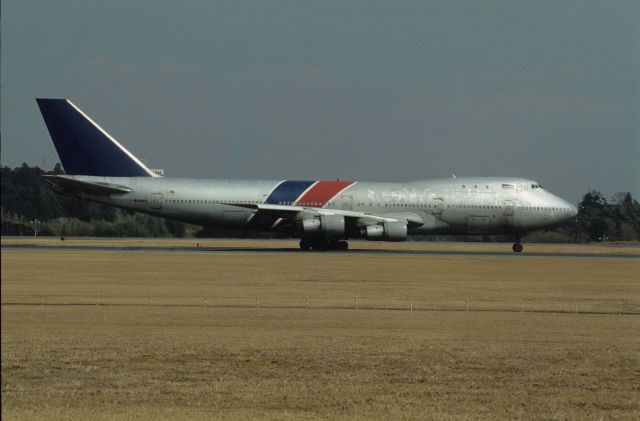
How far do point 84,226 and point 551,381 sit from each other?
55.8 metres

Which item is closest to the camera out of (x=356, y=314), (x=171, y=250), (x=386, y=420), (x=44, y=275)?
(x=386, y=420)

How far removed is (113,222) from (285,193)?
17.2 metres

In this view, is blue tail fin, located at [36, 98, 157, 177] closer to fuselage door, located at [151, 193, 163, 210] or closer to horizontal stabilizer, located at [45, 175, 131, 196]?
horizontal stabilizer, located at [45, 175, 131, 196]

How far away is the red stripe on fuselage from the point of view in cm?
6969

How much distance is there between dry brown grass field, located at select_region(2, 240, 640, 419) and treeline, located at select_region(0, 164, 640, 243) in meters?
2.55

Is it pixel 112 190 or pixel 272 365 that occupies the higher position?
pixel 112 190

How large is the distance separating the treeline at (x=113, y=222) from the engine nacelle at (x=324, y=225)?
53.0 feet

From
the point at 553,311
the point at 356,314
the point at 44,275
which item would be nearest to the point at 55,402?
the point at 356,314

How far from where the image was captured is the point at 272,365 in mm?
22234

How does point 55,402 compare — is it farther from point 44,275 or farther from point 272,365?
point 44,275

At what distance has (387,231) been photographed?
221ft

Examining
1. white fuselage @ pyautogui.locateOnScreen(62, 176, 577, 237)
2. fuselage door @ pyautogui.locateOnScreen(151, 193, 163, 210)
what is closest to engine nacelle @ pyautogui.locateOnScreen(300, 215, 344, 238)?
white fuselage @ pyautogui.locateOnScreen(62, 176, 577, 237)

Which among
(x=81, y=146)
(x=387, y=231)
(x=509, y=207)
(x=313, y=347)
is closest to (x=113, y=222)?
(x=81, y=146)

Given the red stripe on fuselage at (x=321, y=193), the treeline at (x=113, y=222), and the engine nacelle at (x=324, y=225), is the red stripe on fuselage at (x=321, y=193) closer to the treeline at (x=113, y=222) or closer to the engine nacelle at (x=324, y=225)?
the engine nacelle at (x=324, y=225)
